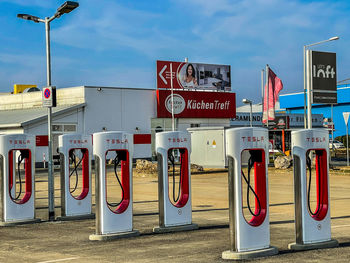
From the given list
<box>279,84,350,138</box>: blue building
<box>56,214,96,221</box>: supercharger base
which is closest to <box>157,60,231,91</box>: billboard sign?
<box>56,214,96,221</box>: supercharger base

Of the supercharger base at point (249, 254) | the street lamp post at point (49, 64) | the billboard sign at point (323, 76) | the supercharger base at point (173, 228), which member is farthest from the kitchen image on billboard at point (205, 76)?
the supercharger base at point (249, 254)

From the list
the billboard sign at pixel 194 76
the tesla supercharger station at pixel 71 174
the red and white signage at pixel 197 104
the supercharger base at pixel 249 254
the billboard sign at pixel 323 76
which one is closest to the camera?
the supercharger base at pixel 249 254

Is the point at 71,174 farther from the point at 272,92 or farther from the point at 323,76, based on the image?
the point at 272,92

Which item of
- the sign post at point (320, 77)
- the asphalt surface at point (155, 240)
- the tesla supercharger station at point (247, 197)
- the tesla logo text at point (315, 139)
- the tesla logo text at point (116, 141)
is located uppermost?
the sign post at point (320, 77)

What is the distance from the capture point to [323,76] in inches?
1173

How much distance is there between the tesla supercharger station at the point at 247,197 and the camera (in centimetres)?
916

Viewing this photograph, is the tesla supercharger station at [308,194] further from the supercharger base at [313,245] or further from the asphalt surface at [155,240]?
the asphalt surface at [155,240]

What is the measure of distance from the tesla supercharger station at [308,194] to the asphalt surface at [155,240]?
0.82 ft

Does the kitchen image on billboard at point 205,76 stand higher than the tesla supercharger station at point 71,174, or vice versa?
the kitchen image on billboard at point 205,76

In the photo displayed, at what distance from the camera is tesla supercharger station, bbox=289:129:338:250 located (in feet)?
31.6

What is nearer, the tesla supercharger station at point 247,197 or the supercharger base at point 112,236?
the tesla supercharger station at point 247,197

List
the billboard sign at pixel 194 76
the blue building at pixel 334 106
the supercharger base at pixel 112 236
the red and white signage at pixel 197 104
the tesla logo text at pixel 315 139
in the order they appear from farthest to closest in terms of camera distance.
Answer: the blue building at pixel 334 106 → the billboard sign at pixel 194 76 → the red and white signage at pixel 197 104 → the supercharger base at pixel 112 236 → the tesla logo text at pixel 315 139

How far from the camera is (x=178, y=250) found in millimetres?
9969

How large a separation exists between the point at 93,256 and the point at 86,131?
108ft
